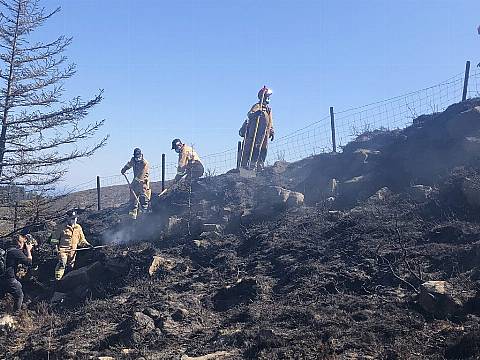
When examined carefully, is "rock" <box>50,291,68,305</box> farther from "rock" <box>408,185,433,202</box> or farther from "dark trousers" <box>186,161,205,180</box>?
"rock" <box>408,185,433,202</box>

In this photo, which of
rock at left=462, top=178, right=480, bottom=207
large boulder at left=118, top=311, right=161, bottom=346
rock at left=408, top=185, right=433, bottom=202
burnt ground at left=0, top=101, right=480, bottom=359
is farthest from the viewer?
rock at left=408, top=185, right=433, bottom=202

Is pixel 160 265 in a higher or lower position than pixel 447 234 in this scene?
lower

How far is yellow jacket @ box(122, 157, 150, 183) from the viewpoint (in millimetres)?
13805

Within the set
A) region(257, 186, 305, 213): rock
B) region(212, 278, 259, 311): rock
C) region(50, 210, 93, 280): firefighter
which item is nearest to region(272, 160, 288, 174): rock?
region(257, 186, 305, 213): rock

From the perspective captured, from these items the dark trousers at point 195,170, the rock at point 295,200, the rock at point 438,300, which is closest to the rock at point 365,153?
the rock at point 295,200

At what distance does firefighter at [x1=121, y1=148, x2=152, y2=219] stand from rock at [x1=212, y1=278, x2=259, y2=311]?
243 inches

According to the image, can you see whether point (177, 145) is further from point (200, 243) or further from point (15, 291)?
point (15, 291)

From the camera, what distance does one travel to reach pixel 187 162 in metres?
14.5

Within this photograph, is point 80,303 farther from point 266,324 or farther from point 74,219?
point 266,324

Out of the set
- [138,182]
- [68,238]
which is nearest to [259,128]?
[138,182]

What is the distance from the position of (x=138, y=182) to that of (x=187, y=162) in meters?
1.54

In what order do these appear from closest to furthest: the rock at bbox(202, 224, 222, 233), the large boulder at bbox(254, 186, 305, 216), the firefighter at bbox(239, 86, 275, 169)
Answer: the rock at bbox(202, 224, 222, 233) → the large boulder at bbox(254, 186, 305, 216) → the firefighter at bbox(239, 86, 275, 169)

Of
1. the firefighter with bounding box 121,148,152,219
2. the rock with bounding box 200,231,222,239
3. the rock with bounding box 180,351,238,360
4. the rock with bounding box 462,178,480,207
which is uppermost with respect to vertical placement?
the firefighter with bounding box 121,148,152,219

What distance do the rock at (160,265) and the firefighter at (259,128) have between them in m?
5.94
